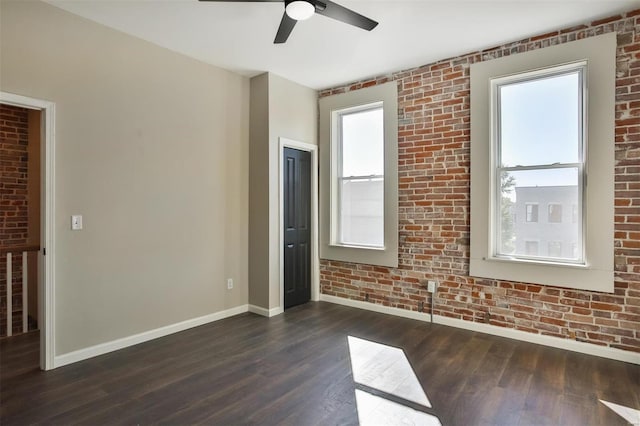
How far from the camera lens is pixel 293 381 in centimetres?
271

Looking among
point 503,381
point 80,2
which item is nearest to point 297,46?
point 80,2

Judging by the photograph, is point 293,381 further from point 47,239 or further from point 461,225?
point 461,225

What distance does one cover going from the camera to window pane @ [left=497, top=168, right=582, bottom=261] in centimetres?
330

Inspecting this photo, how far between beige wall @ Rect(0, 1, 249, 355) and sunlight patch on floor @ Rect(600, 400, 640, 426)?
360cm

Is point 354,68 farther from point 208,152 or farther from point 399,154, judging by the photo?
point 208,152

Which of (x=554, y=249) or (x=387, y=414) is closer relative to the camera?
(x=387, y=414)

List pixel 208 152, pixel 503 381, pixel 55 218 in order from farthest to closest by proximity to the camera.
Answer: pixel 208 152, pixel 55 218, pixel 503 381

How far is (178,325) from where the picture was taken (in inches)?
149

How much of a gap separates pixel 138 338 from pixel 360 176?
313 cm

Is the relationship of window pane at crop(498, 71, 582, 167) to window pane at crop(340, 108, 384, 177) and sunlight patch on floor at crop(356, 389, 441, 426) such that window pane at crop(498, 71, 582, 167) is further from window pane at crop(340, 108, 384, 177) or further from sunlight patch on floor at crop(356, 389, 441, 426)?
sunlight patch on floor at crop(356, 389, 441, 426)

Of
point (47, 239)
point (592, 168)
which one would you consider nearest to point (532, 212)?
point (592, 168)

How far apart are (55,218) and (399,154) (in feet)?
11.5

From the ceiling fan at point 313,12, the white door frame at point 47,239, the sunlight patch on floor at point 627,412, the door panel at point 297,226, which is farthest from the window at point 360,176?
the white door frame at point 47,239

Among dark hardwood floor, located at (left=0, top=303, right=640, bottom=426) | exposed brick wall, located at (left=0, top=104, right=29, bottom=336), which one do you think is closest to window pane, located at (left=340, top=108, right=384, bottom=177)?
dark hardwood floor, located at (left=0, top=303, right=640, bottom=426)
